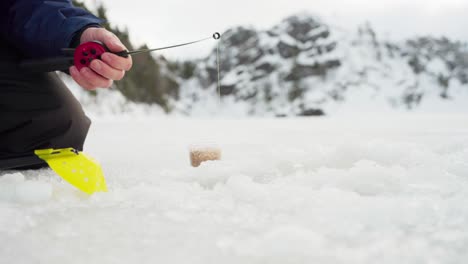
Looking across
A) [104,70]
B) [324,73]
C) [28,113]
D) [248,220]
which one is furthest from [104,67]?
[324,73]

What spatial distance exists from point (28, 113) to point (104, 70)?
1.75 ft

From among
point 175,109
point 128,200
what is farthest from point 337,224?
point 175,109

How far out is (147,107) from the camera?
1667 cm

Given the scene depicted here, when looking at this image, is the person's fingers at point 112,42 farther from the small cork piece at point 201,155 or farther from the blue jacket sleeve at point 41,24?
the small cork piece at point 201,155

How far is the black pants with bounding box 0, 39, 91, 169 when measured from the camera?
149 cm

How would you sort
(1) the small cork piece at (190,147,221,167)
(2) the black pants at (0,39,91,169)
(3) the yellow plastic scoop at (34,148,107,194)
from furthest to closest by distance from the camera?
(1) the small cork piece at (190,147,221,167) → (2) the black pants at (0,39,91,169) → (3) the yellow plastic scoop at (34,148,107,194)

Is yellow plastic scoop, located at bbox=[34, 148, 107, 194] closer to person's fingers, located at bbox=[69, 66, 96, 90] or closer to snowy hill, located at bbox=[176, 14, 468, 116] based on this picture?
person's fingers, located at bbox=[69, 66, 96, 90]

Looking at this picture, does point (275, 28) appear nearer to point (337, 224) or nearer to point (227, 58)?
point (227, 58)

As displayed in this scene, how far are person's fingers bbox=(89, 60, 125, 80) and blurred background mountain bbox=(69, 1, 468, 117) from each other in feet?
90.0

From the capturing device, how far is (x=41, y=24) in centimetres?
141

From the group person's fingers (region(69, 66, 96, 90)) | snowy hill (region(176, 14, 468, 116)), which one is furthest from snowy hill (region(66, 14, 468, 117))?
person's fingers (region(69, 66, 96, 90))

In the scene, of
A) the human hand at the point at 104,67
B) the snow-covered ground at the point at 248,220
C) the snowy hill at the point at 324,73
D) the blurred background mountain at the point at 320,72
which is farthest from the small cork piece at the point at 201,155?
the snowy hill at the point at 324,73

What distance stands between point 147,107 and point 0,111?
15.5 metres

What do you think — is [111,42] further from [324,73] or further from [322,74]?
[324,73]
